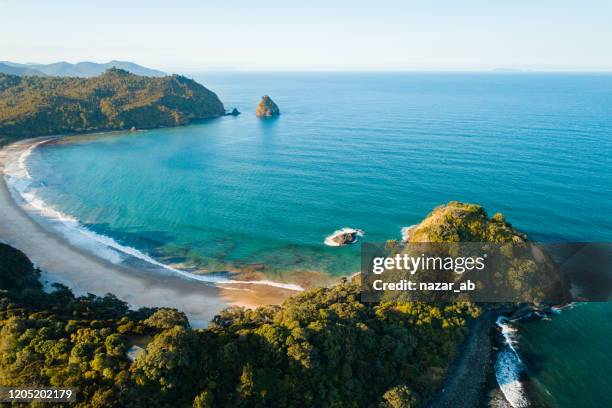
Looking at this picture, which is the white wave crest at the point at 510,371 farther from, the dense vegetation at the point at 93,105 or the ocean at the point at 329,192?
the dense vegetation at the point at 93,105

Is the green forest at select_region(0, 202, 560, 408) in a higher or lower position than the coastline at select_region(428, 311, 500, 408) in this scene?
higher

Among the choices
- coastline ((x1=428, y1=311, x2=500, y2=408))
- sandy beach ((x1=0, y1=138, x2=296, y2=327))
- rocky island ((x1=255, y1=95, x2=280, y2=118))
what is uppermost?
rocky island ((x1=255, y1=95, x2=280, y2=118))

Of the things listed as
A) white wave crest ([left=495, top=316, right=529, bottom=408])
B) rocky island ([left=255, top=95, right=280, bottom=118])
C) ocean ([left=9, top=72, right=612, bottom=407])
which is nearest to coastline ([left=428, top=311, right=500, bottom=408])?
white wave crest ([left=495, top=316, right=529, bottom=408])

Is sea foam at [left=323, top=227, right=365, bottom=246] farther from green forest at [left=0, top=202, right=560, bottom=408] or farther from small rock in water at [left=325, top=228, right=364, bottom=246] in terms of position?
green forest at [left=0, top=202, right=560, bottom=408]

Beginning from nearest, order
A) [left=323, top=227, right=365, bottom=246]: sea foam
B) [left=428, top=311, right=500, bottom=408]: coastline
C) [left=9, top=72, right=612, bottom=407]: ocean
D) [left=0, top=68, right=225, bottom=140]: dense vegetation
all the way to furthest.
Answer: [left=428, top=311, right=500, bottom=408]: coastline, [left=9, top=72, right=612, bottom=407]: ocean, [left=323, top=227, right=365, bottom=246]: sea foam, [left=0, top=68, right=225, bottom=140]: dense vegetation

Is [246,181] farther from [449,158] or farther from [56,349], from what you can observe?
[56,349]

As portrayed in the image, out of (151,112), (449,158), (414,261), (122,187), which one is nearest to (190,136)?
(151,112)

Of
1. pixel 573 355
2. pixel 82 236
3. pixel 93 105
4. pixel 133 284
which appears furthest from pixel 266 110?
pixel 573 355
